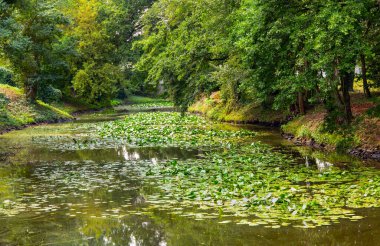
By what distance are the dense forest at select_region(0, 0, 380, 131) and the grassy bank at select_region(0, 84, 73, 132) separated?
1279mm

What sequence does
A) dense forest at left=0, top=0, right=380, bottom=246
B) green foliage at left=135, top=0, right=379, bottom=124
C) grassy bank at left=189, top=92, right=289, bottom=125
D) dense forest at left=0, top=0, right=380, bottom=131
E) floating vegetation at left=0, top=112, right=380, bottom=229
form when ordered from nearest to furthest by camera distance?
1. dense forest at left=0, top=0, right=380, bottom=246
2. floating vegetation at left=0, top=112, right=380, bottom=229
3. green foliage at left=135, top=0, right=379, bottom=124
4. dense forest at left=0, top=0, right=380, bottom=131
5. grassy bank at left=189, top=92, right=289, bottom=125

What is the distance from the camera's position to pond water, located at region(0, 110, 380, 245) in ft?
28.1

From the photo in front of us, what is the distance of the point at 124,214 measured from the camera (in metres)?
10.3

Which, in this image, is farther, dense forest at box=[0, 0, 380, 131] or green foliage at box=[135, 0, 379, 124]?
dense forest at box=[0, 0, 380, 131]

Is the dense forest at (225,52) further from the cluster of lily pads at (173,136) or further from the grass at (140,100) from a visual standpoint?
the grass at (140,100)

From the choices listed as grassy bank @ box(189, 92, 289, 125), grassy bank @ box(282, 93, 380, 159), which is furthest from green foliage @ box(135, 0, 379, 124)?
grassy bank @ box(189, 92, 289, 125)

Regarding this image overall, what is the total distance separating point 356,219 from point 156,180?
620 cm

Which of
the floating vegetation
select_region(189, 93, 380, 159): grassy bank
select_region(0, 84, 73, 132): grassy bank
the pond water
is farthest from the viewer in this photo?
select_region(0, 84, 73, 132): grassy bank

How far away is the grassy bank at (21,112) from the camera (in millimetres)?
32344

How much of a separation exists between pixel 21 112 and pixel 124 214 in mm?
29975

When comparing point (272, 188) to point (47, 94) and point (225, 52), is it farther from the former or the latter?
point (47, 94)

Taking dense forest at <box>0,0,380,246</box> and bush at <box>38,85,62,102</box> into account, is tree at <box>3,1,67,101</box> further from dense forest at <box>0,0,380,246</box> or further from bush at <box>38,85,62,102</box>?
bush at <box>38,85,62,102</box>

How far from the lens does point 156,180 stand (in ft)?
45.9

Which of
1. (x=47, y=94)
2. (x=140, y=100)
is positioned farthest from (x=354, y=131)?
(x=140, y=100)
